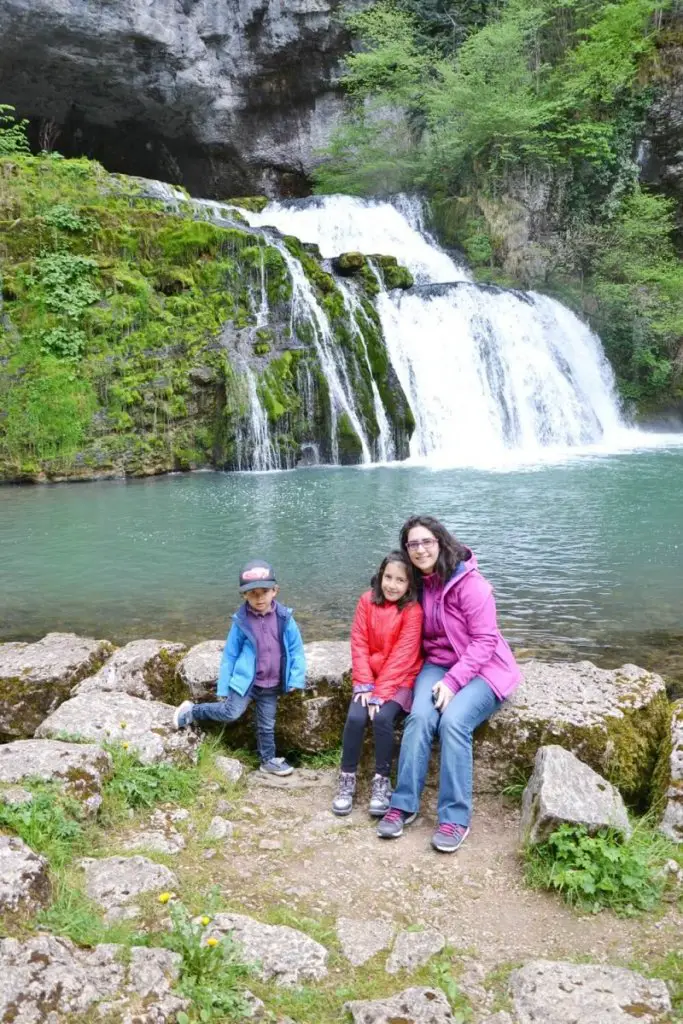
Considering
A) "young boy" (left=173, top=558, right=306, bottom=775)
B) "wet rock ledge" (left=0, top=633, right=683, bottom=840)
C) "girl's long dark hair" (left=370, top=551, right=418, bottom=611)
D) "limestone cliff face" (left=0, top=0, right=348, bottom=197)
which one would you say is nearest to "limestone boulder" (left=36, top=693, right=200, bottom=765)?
"wet rock ledge" (left=0, top=633, right=683, bottom=840)

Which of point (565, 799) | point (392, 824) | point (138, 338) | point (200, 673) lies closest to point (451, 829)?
point (392, 824)

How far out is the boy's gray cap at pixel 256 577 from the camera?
13.8 feet

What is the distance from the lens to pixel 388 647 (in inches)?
159

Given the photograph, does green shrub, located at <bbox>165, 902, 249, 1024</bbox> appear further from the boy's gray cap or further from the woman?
the boy's gray cap

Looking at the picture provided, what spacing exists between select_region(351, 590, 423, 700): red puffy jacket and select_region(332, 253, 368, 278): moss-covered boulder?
17700 mm

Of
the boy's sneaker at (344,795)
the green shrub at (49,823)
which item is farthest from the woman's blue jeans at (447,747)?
the green shrub at (49,823)

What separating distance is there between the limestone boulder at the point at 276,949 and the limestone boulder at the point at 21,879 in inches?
23.0

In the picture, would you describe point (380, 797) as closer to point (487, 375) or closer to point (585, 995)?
point (585, 995)

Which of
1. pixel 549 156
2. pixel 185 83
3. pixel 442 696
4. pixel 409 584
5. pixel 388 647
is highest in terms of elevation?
pixel 185 83

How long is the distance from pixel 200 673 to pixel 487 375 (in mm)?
17115

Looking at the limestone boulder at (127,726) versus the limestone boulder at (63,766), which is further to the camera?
the limestone boulder at (127,726)

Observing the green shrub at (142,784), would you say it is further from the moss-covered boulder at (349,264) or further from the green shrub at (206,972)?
the moss-covered boulder at (349,264)

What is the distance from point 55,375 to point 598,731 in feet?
51.2

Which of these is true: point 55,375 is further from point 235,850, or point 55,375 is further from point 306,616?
point 235,850
